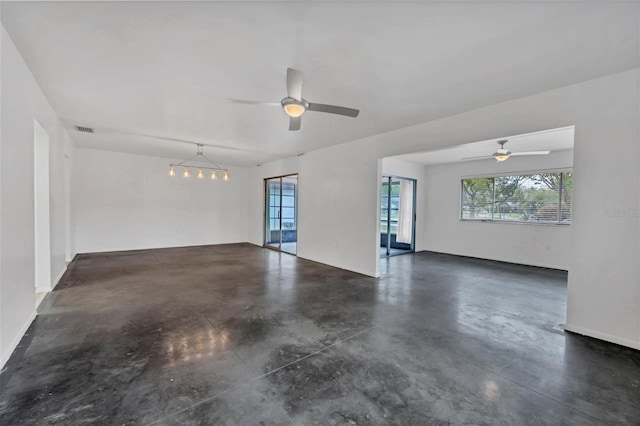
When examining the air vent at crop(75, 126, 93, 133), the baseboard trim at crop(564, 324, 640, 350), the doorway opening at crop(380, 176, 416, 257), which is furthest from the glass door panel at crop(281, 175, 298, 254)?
the baseboard trim at crop(564, 324, 640, 350)

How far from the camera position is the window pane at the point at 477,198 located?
714 cm

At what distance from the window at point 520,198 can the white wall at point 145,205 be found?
702 cm

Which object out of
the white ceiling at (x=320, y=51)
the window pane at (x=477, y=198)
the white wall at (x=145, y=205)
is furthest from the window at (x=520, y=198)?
the white wall at (x=145, y=205)

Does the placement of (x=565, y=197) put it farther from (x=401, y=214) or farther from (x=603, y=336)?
(x=603, y=336)

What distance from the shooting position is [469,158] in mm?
6852

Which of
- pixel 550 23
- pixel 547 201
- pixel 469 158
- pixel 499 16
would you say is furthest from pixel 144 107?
pixel 547 201

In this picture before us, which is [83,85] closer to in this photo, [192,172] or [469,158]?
[192,172]

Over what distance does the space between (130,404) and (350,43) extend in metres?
3.05

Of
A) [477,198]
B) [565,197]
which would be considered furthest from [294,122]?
[565,197]

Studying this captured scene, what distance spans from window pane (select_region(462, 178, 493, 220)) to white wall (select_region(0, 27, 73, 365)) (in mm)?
8304

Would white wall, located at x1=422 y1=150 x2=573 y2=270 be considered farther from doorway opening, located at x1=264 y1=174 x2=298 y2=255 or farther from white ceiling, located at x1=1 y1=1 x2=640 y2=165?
doorway opening, located at x1=264 y1=174 x2=298 y2=255

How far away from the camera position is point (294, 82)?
2447 mm

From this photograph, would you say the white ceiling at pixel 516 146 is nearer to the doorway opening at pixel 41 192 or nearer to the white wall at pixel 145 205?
the doorway opening at pixel 41 192

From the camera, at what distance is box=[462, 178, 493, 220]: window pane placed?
7141 mm
